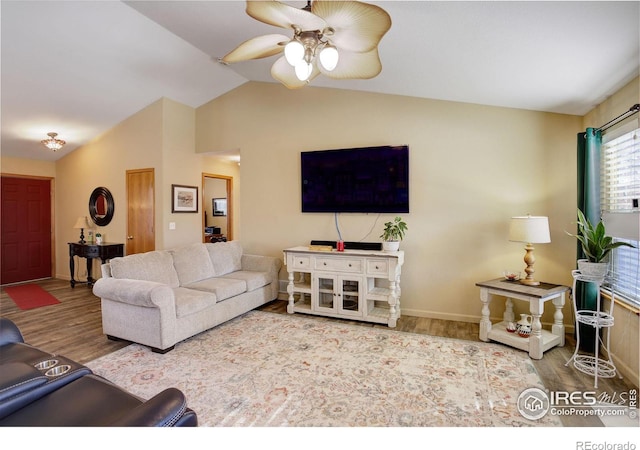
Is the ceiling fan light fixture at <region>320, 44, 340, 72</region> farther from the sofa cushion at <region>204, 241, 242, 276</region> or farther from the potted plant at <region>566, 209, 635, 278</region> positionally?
the sofa cushion at <region>204, 241, 242, 276</region>

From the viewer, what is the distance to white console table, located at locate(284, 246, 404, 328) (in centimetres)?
367

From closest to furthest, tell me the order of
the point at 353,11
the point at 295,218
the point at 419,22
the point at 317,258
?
the point at 353,11 < the point at 419,22 < the point at 317,258 < the point at 295,218

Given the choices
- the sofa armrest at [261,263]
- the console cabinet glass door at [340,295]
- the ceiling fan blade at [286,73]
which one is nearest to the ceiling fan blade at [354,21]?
the ceiling fan blade at [286,73]

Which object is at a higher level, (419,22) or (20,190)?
(419,22)

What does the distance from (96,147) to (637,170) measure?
7068 millimetres

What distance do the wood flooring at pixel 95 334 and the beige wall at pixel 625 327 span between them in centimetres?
13

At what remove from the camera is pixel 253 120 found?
4.97 meters

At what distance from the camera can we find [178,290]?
3570mm

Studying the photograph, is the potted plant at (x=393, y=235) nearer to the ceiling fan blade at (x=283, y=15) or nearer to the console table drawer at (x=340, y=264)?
the console table drawer at (x=340, y=264)

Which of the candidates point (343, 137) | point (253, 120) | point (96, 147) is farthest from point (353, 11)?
point (96, 147)

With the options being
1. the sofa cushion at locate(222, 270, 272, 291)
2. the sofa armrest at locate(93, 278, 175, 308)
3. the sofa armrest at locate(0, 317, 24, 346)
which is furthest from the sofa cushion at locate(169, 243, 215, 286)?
the sofa armrest at locate(0, 317, 24, 346)

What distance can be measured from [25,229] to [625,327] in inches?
341

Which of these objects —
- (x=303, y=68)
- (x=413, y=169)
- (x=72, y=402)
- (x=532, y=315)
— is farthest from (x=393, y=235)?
(x=72, y=402)
